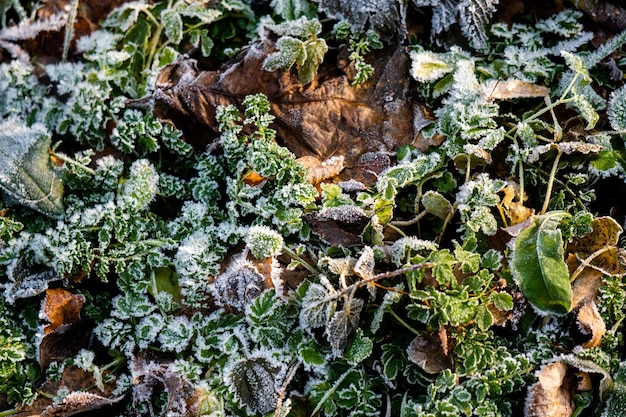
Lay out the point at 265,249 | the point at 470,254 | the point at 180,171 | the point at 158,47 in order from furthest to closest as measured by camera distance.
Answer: the point at 158,47
the point at 180,171
the point at 265,249
the point at 470,254

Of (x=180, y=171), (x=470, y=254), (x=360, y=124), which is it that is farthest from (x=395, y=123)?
(x=180, y=171)

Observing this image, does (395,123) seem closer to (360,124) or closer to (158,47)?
(360,124)

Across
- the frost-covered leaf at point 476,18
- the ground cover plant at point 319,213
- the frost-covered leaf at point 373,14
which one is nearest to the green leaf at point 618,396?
the ground cover plant at point 319,213

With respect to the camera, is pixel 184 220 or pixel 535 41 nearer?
pixel 184 220

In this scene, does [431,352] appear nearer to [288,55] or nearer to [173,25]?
[288,55]

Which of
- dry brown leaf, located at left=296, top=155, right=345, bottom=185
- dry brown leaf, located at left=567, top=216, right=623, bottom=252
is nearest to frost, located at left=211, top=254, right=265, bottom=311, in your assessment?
dry brown leaf, located at left=296, top=155, right=345, bottom=185

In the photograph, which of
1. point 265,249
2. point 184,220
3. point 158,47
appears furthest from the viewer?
point 158,47

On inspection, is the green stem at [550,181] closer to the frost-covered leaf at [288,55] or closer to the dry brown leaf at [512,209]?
the dry brown leaf at [512,209]
